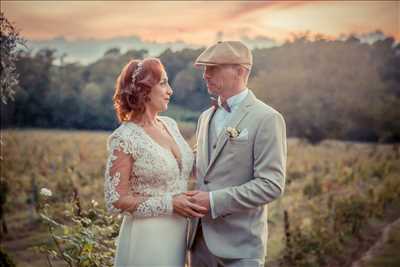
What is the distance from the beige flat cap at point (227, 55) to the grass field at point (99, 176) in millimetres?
3550

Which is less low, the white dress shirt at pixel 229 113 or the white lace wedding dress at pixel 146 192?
the white dress shirt at pixel 229 113

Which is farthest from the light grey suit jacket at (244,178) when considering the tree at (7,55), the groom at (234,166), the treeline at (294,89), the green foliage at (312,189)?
the green foliage at (312,189)

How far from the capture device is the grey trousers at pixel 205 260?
8.67ft

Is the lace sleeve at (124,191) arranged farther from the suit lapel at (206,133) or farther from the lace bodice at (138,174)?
the suit lapel at (206,133)

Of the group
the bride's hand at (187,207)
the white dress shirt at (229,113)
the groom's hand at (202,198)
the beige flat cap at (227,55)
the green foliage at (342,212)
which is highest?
the beige flat cap at (227,55)

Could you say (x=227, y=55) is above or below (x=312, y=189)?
above

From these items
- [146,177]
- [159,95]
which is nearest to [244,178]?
[146,177]

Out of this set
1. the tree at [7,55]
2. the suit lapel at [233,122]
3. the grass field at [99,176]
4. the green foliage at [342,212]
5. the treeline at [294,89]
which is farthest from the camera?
the treeline at [294,89]

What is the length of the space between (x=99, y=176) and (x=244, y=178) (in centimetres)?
599

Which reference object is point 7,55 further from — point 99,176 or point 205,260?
point 99,176

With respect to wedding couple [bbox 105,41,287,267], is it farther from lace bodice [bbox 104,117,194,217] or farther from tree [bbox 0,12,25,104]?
tree [bbox 0,12,25,104]

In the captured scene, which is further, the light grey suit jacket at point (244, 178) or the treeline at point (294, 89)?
the treeline at point (294, 89)

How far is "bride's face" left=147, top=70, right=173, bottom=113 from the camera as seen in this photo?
8.85 ft

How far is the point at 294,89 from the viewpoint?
823 cm
